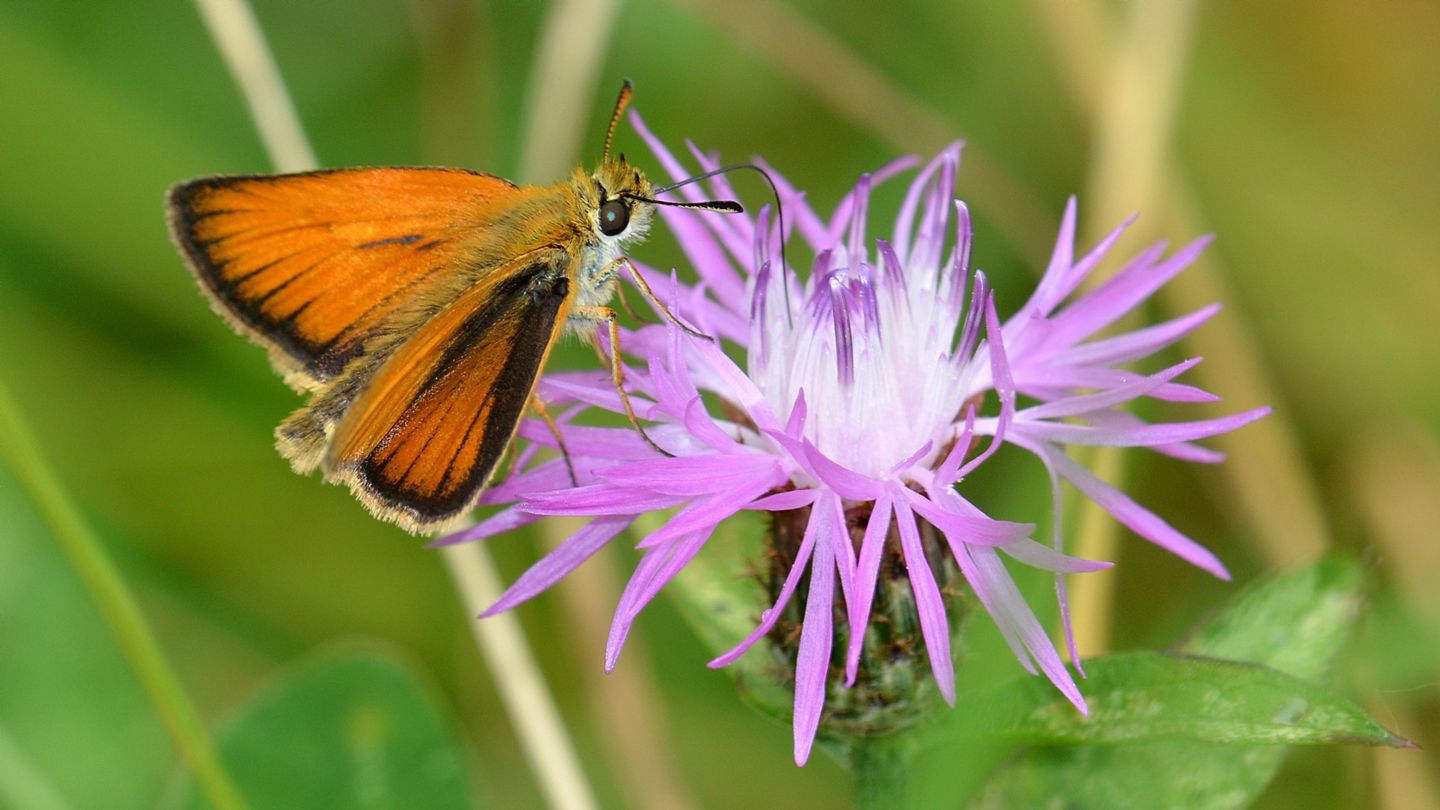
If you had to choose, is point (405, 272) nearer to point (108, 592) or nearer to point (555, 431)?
point (555, 431)

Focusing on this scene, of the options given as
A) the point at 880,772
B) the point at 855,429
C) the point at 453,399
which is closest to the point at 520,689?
the point at 453,399

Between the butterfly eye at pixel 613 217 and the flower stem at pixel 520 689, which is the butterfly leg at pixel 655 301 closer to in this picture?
the butterfly eye at pixel 613 217

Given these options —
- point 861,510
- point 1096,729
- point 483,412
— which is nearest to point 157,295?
point 483,412

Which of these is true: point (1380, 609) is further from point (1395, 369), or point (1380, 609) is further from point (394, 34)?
point (394, 34)

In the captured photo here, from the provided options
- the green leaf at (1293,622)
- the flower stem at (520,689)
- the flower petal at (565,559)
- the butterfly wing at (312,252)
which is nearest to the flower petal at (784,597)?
the flower petal at (565,559)

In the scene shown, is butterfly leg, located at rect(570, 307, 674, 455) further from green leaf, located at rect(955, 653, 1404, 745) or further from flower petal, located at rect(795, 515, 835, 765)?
green leaf, located at rect(955, 653, 1404, 745)

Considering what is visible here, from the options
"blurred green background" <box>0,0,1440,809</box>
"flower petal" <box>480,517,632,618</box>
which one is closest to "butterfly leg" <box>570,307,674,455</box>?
"flower petal" <box>480,517,632,618</box>
